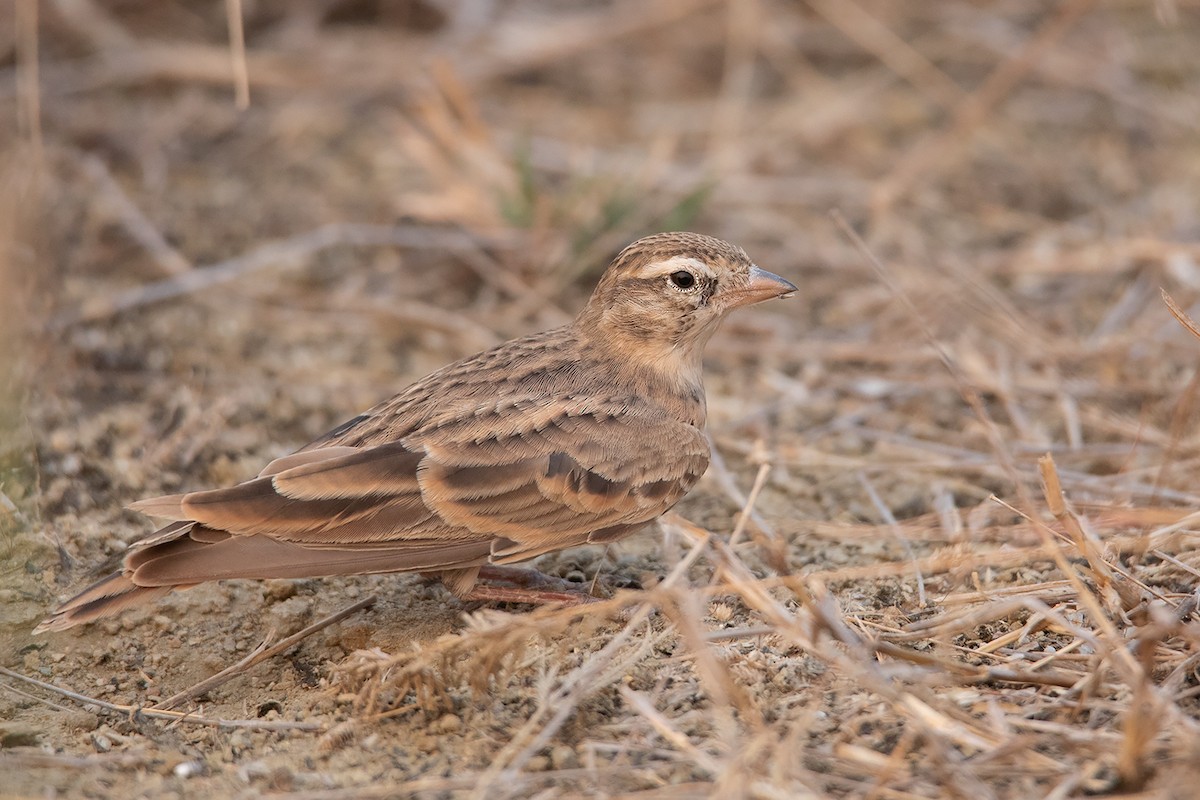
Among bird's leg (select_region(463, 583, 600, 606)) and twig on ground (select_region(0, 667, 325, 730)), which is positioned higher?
bird's leg (select_region(463, 583, 600, 606))

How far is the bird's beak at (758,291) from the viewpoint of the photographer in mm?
4938

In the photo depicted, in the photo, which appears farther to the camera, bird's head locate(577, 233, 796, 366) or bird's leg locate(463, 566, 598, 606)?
bird's head locate(577, 233, 796, 366)

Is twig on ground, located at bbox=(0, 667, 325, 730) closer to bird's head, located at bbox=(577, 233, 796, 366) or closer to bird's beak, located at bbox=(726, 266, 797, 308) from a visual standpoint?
bird's head, located at bbox=(577, 233, 796, 366)

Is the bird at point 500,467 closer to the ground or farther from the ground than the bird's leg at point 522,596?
farther from the ground

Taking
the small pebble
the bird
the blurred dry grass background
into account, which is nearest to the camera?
the blurred dry grass background

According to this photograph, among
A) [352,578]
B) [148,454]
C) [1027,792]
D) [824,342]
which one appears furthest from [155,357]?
[1027,792]

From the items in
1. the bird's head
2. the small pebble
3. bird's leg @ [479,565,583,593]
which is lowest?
the small pebble

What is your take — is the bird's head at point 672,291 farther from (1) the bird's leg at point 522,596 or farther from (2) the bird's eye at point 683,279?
(1) the bird's leg at point 522,596

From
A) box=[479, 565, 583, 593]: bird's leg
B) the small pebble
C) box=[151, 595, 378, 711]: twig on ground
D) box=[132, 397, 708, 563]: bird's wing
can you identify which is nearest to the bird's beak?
box=[132, 397, 708, 563]: bird's wing

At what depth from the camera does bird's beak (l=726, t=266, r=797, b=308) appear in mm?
4938

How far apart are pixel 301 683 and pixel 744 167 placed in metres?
5.23

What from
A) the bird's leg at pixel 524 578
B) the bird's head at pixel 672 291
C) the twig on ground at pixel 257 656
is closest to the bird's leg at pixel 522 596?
the bird's leg at pixel 524 578

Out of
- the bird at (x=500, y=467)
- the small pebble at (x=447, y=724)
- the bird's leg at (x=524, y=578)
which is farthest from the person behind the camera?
the bird's leg at (x=524, y=578)

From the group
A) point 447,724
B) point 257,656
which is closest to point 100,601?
point 257,656
